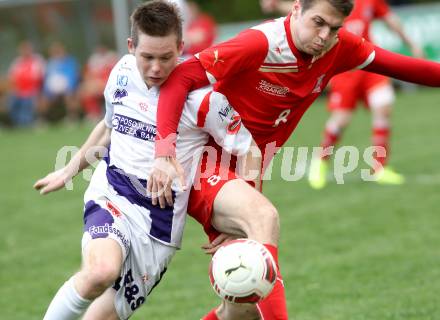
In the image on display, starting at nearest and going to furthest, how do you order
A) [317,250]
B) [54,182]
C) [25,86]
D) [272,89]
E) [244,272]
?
[244,272], [272,89], [54,182], [317,250], [25,86]

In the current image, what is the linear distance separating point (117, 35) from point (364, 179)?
46.7ft

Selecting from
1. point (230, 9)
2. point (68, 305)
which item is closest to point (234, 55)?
point (68, 305)

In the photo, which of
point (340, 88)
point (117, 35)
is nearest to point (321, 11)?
point (340, 88)

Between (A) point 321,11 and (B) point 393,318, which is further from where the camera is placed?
(B) point 393,318

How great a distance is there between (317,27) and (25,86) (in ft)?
63.7

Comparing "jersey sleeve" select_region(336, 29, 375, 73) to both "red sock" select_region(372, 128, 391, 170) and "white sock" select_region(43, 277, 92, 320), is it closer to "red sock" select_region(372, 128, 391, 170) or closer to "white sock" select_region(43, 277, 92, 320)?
"white sock" select_region(43, 277, 92, 320)

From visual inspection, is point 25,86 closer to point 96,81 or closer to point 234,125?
point 96,81

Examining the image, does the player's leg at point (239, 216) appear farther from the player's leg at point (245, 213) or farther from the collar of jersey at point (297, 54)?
the collar of jersey at point (297, 54)

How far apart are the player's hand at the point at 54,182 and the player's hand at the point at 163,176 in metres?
0.66

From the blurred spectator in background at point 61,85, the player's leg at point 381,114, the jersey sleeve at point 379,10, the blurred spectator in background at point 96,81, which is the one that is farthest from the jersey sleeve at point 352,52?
the blurred spectator in background at point 61,85

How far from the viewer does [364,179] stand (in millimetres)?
9789

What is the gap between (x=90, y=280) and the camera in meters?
3.96

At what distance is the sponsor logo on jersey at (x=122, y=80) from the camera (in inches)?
174

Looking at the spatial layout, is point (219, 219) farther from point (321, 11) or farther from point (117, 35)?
point (117, 35)
